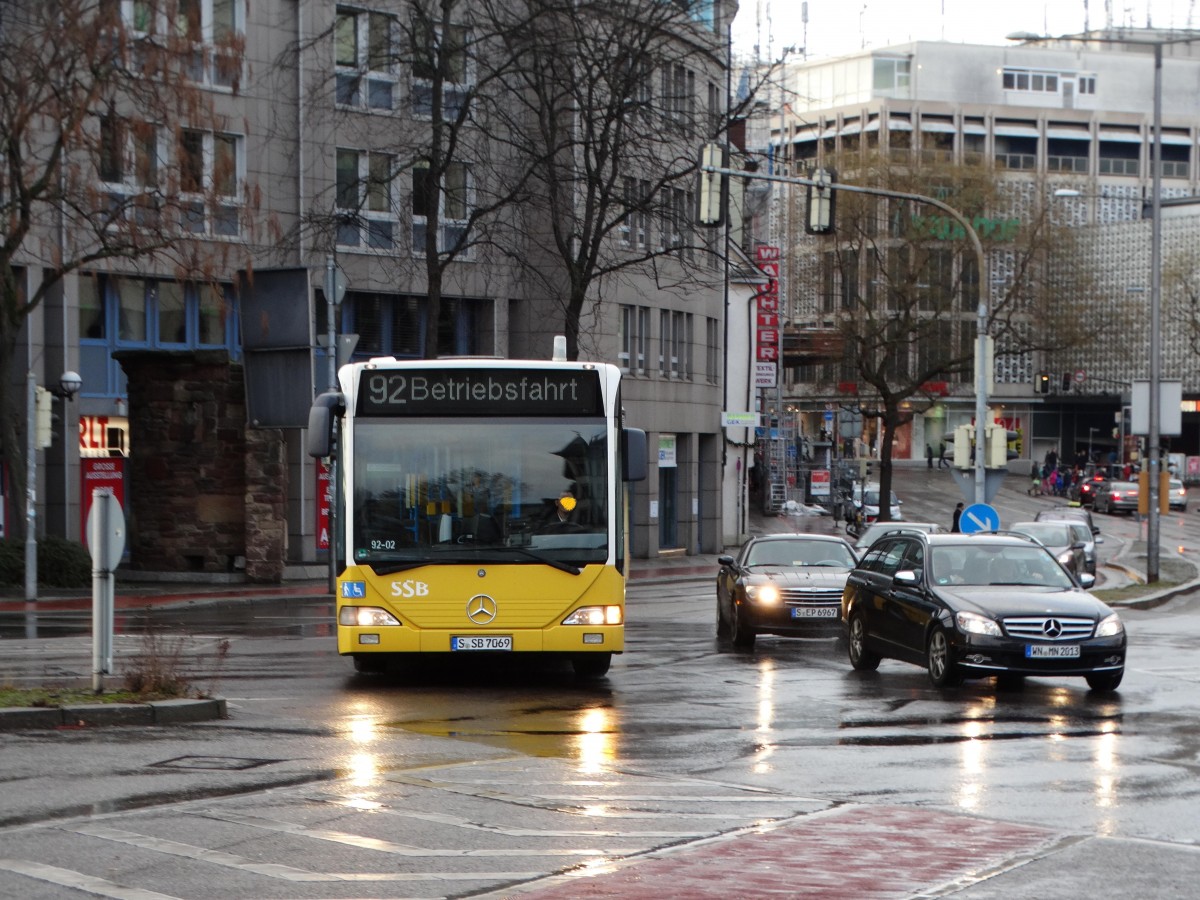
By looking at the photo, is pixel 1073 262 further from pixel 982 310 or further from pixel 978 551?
pixel 978 551

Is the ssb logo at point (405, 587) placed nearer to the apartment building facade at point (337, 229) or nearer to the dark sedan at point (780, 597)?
the dark sedan at point (780, 597)

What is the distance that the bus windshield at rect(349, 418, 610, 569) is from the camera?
17.2 metres

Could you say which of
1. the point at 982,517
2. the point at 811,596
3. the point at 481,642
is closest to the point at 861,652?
the point at 811,596

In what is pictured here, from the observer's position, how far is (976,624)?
17.7 meters

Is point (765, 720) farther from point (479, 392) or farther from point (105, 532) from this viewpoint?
point (105, 532)

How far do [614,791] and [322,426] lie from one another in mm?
6376

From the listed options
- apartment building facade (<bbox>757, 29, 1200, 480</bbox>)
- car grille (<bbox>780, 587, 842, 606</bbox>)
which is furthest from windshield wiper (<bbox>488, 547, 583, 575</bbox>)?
apartment building facade (<bbox>757, 29, 1200, 480</bbox>)

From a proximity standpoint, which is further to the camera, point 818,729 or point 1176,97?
point 1176,97

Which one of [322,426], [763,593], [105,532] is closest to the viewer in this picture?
[105,532]

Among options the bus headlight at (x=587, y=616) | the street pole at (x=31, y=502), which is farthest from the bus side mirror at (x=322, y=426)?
the street pole at (x=31, y=502)

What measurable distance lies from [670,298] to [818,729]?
134ft

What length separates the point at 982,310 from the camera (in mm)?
35812

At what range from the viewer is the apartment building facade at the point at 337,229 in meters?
35.2

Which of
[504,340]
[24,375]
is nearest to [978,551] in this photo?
[24,375]
